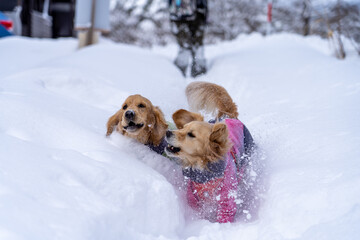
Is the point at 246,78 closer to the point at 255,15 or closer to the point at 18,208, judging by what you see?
the point at 18,208

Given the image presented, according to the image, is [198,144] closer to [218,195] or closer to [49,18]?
[218,195]

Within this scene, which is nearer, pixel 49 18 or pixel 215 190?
pixel 215 190

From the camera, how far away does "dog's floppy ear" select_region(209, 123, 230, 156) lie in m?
2.28

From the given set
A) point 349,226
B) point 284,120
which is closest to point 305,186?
point 349,226

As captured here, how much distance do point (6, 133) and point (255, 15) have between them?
17.3 metres

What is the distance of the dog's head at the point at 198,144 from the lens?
2.34m

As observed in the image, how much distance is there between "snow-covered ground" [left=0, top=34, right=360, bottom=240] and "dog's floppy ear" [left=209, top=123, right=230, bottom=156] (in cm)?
42

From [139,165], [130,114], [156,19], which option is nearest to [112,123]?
[130,114]

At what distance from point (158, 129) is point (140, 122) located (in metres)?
0.22

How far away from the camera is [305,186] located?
2.07m

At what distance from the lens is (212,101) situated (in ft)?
10.1

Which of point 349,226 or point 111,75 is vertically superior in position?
point 349,226

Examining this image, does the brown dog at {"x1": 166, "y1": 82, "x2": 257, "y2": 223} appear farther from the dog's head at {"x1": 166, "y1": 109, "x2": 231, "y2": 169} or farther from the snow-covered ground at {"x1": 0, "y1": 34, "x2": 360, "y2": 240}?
the snow-covered ground at {"x1": 0, "y1": 34, "x2": 360, "y2": 240}

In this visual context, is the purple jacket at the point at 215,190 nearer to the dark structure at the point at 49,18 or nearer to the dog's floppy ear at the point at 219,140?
the dog's floppy ear at the point at 219,140
